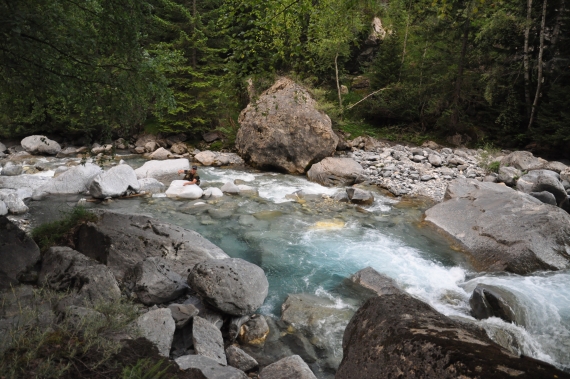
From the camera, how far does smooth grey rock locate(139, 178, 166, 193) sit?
12.5 metres

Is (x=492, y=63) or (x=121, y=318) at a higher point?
(x=492, y=63)

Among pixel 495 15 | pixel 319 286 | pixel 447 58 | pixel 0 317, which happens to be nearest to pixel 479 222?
pixel 319 286

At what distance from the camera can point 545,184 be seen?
1168cm

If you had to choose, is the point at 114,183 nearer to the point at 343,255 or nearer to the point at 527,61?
the point at 343,255

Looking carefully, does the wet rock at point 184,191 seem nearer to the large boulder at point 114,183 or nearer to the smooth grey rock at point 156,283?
the large boulder at point 114,183

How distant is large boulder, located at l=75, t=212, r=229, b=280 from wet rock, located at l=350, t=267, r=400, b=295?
280 centimetres

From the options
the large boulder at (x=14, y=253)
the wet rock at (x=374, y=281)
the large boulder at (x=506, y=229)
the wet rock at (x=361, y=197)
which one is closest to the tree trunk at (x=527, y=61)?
the large boulder at (x=506, y=229)

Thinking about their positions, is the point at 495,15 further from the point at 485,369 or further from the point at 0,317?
the point at 0,317

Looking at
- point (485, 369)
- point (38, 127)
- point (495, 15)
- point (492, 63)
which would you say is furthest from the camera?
point (38, 127)

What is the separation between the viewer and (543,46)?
643 inches

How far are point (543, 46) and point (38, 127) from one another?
2626cm

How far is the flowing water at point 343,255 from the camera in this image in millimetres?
5840

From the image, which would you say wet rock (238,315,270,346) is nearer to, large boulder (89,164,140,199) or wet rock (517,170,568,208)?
large boulder (89,164,140,199)

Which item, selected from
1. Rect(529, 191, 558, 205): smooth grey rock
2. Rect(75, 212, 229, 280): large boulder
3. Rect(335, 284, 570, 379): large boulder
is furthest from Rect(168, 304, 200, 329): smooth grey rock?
Rect(529, 191, 558, 205): smooth grey rock
